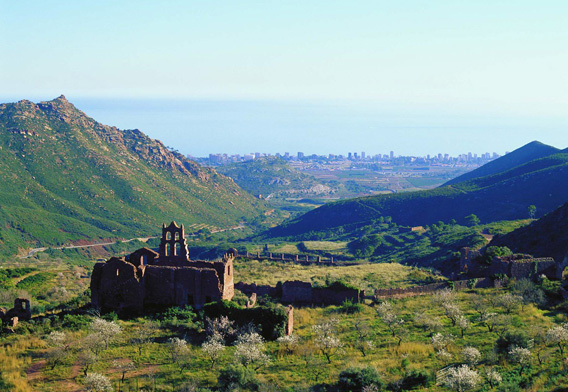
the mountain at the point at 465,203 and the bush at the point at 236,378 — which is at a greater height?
the mountain at the point at 465,203

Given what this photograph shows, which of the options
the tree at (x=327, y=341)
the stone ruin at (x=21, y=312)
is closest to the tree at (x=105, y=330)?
the stone ruin at (x=21, y=312)

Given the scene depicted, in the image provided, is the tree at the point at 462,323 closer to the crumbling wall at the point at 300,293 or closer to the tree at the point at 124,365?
the crumbling wall at the point at 300,293

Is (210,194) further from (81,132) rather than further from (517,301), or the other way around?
(517,301)

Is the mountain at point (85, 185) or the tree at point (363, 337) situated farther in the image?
the mountain at point (85, 185)

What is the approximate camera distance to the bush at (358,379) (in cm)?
2458

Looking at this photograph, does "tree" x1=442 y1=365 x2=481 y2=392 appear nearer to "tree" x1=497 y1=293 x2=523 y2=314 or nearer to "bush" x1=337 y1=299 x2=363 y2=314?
"tree" x1=497 y1=293 x2=523 y2=314

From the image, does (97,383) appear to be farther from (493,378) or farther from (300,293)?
(300,293)

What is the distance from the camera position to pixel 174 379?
1053 inches

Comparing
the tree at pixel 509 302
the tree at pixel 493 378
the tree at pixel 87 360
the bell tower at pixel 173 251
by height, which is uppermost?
the bell tower at pixel 173 251

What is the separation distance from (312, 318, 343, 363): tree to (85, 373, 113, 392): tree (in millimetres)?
10483

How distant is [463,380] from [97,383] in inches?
623

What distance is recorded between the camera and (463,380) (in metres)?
23.7

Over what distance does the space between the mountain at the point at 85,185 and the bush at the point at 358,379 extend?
252ft

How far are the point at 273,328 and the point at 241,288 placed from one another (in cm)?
952
